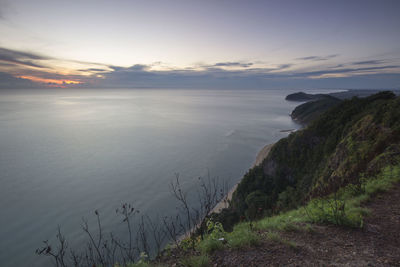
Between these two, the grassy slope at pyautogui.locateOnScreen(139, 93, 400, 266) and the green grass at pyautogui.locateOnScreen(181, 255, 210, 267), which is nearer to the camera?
the green grass at pyautogui.locateOnScreen(181, 255, 210, 267)

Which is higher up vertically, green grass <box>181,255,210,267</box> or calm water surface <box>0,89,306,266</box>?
green grass <box>181,255,210,267</box>

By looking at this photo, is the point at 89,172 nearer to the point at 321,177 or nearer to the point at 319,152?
the point at 319,152

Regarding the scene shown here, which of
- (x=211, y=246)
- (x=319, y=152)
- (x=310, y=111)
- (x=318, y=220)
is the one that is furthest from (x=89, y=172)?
(x=310, y=111)

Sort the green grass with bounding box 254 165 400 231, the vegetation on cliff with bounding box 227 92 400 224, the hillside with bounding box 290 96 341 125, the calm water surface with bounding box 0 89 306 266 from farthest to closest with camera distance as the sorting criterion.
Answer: the hillside with bounding box 290 96 341 125 < the calm water surface with bounding box 0 89 306 266 < the vegetation on cliff with bounding box 227 92 400 224 < the green grass with bounding box 254 165 400 231

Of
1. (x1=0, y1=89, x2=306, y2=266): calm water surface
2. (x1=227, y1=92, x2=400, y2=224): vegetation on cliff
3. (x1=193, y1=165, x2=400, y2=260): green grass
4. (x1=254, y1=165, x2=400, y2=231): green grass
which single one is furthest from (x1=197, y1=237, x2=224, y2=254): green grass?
(x1=0, y1=89, x2=306, y2=266): calm water surface

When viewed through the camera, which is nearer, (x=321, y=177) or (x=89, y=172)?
(x=321, y=177)

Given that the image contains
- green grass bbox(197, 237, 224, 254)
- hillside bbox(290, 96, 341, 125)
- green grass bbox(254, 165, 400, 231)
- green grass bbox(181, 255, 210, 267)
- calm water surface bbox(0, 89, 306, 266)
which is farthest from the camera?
hillside bbox(290, 96, 341, 125)

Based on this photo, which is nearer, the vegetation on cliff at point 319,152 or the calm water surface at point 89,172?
the vegetation on cliff at point 319,152

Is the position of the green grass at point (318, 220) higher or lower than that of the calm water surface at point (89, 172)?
higher

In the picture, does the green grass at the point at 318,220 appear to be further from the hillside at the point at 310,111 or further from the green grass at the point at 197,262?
the hillside at the point at 310,111

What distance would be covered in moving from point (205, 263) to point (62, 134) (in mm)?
90068

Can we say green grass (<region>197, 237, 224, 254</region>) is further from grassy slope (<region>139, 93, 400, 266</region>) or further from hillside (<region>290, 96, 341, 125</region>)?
hillside (<region>290, 96, 341, 125</region>)

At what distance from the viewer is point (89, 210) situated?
30.9m

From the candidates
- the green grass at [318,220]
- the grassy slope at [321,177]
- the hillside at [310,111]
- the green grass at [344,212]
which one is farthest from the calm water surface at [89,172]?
the hillside at [310,111]
